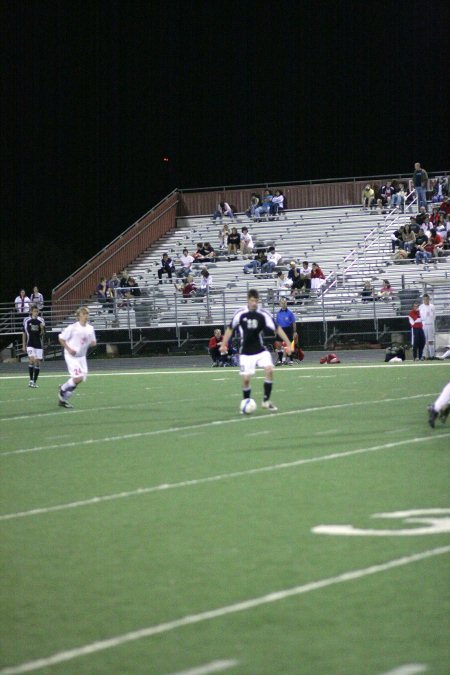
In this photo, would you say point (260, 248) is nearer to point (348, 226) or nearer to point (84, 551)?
point (348, 226)

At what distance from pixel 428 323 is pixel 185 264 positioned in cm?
1361

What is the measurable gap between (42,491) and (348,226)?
35170 millimetres

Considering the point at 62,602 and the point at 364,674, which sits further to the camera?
the point at 62,602

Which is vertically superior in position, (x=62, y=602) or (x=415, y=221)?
(x=415, y=221)

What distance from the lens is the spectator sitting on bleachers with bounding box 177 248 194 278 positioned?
42469 millimetres

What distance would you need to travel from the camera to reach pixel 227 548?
24.5 ft

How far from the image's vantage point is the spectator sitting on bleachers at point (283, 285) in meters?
38.1

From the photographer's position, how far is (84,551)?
24.8 ft

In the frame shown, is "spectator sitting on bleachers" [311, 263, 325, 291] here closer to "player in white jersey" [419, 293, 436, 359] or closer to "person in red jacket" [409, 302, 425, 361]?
"player in white jersey" [419, 293, 436, 359]

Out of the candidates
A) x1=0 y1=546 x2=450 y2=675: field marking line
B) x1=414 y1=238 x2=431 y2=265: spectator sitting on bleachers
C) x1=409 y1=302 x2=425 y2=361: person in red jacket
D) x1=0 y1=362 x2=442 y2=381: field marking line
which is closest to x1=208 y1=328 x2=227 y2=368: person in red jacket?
x1=0 y1=362 x2=442 y2=381: field marking line

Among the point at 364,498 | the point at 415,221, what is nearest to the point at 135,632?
the point at 364,498

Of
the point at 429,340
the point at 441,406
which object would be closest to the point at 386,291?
the point at 429,340

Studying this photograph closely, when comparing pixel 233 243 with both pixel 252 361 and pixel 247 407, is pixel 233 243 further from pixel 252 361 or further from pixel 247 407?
pixel 247 407

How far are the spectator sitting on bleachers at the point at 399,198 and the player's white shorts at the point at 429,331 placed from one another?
12.2 m
